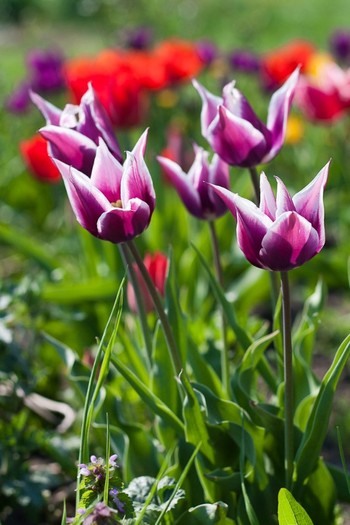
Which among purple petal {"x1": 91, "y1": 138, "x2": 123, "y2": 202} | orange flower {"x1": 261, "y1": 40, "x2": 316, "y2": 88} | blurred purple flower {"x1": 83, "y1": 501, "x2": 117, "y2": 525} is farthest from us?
orange flower {"x1": 261, "y1": 40, "x2": 316, "y2": 88}

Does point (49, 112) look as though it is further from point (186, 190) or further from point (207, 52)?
point (207, 52)

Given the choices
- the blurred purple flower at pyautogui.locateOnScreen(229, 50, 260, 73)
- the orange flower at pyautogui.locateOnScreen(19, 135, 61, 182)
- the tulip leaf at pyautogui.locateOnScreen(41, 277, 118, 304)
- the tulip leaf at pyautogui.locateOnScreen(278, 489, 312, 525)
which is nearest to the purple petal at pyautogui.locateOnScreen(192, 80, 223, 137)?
the tulip leaf at pyautogui.locateOnScreen(278, 489, 312, 525)

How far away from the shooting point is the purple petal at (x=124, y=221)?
3.92 feet

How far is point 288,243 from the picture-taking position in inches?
44.0

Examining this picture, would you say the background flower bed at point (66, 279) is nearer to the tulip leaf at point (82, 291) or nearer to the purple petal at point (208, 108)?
the tulip leaf at point (82, 291)

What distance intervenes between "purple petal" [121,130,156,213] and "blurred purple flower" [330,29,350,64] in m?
2.98

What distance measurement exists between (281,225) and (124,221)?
23 centimetres

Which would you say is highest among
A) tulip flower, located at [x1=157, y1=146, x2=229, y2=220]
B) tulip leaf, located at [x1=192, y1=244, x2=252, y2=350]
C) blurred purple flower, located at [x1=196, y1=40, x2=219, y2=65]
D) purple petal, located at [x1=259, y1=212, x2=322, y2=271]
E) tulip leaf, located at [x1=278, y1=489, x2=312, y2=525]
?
purple petal, located at [x1=259, y1=212, x2=322, y2=271]

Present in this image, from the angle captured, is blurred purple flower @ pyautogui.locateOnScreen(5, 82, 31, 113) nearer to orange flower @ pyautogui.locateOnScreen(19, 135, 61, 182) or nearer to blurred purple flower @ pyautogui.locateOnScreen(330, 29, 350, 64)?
orange flower @ pyautogui.locateOnScreen(19, 135, 61, 182)

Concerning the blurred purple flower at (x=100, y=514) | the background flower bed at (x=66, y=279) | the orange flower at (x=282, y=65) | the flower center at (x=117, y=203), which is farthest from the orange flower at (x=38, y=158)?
the blurred purple flower at (x=100, y=514)

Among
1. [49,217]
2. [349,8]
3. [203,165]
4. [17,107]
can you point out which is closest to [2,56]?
[349,8]

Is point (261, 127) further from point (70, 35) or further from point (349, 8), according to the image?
point (70, 35)

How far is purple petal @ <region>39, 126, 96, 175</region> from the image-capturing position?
130 cm

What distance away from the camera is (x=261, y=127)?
1.42 m
